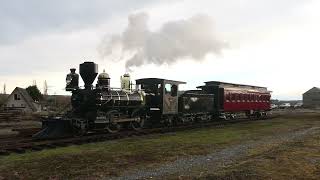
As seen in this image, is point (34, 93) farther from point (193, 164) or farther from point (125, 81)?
point (193, 164)

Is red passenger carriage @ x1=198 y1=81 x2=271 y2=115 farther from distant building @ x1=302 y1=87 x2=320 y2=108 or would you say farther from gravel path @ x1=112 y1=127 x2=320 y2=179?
distant building @ x1=302 y1=87 x2=320 y2=108

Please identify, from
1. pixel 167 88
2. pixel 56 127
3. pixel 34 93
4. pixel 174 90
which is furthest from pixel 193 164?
pixel 34 93

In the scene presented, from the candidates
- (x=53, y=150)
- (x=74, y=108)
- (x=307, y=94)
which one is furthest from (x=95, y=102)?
(x=307, y=94)

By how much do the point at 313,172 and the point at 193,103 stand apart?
2118 centimetres

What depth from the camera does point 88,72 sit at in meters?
23.9

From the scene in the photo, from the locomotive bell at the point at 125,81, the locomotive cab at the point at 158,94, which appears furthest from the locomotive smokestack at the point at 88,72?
the locomotive cab at the point at 158,94

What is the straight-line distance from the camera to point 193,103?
34031mm

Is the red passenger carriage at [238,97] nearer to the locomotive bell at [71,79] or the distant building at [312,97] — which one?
the locomotive bell at [71,79]

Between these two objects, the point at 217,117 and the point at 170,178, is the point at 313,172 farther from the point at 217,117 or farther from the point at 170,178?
the point at 217,117

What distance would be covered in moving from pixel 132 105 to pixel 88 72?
12.3 ft

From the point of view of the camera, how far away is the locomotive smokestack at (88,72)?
938 inches

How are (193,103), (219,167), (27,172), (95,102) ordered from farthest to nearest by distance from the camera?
(193,103) < (95,102) < (219,167) < (27,172)

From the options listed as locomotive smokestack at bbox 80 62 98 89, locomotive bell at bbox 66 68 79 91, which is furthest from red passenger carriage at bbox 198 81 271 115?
locomotive bell at bbox 66 68 79 91

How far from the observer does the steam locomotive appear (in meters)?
23.1
